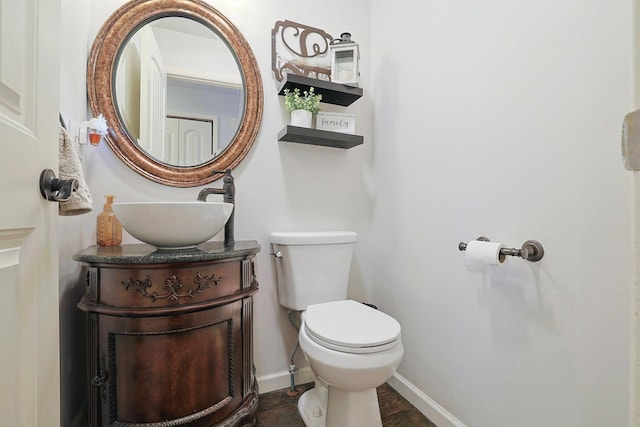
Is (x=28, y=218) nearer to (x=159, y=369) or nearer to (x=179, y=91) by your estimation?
(x=159, y=369)

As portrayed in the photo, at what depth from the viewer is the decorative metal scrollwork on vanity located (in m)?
0.97

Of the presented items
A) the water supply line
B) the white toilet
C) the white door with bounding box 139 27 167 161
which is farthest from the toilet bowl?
the white door with bounding box 139 27 167 161

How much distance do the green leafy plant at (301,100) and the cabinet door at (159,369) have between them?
1.10 metres

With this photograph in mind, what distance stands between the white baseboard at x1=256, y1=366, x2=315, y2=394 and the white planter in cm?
137

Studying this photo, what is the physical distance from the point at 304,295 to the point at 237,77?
121cm

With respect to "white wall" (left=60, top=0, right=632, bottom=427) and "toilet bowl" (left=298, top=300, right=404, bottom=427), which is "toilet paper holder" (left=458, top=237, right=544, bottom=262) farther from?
"toilet bowl" (left=298, top=300, right=404, bottom=427)

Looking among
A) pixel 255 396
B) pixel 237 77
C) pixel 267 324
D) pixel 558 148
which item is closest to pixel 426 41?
pixel 558 148

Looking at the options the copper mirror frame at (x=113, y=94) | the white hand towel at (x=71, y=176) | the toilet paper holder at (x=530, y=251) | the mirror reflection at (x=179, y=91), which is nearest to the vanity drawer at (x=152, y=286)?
the white hand towel at (x=71, y=176)

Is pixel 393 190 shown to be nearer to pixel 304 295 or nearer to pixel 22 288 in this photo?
pixel 304 295

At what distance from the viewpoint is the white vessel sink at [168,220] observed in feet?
3.34

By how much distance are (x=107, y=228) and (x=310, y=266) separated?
0.93 metres

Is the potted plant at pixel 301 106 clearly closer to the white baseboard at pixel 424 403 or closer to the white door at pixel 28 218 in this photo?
the white door at pixel 28 218

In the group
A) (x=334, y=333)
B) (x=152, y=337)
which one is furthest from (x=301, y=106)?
(x=152, y=337)

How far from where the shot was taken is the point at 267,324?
1617mm
